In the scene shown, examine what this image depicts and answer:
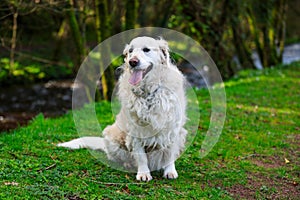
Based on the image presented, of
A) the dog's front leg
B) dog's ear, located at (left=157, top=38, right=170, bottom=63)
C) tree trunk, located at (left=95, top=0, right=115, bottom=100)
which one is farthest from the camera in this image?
tree trunk, located at (left=95, top=0, right=115, bottom=100)

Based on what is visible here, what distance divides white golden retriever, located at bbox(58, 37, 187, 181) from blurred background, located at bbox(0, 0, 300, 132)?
16.2 ft

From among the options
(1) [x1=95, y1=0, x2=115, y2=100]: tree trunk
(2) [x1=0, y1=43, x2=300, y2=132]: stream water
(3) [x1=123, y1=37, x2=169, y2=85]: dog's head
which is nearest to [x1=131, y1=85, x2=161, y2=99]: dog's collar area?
(3) [x1=123, y1=37, x2=169, y2=85]: dog's head

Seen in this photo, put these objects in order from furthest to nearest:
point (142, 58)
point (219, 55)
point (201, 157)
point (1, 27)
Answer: point (219, 55)
point (1, 27)
point (201, 157)
point (142, 58)

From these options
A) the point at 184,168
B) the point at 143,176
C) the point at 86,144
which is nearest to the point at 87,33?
the point at 86,144

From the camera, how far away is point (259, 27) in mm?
18953

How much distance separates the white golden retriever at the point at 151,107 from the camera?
5281mm

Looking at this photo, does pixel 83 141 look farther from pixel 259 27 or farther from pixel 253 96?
pixel 259 27

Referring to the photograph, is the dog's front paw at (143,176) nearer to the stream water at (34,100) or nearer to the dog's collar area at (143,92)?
the dog's collar area at (143,92)

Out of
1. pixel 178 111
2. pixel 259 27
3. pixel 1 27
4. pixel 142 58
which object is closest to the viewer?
pixel 142 58

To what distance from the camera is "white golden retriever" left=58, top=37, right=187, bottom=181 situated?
528cm

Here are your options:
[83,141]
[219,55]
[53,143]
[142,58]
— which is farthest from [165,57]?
[219,55]

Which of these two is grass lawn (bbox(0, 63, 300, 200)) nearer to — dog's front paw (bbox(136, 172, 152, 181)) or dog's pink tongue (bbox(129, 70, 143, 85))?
dog's front paw (bbox(136, 172, 152, 181))

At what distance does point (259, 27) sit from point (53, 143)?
1391 centimetres

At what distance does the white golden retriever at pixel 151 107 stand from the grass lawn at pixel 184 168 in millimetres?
290
